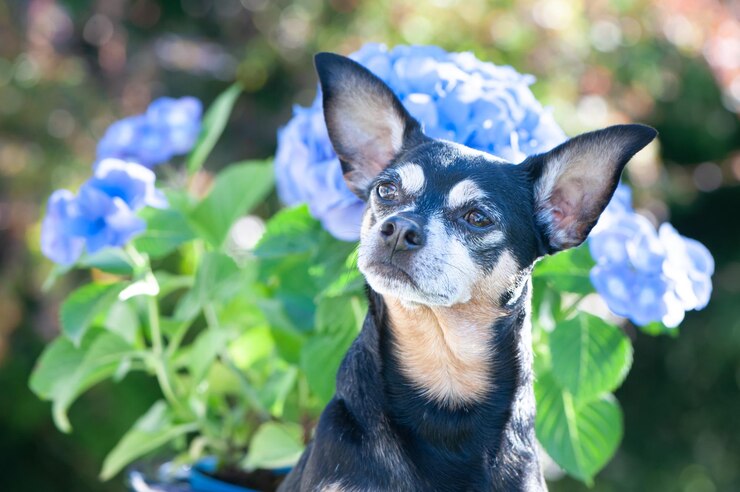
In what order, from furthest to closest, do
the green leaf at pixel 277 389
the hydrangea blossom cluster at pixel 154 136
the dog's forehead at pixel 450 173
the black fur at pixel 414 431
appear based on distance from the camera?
the hydrangea blossom cluster at pixel 154 136 → the green leaf at pixel 277 389 → the dog's forehead at pixel 450 173 → the black fur at pixel 414 431

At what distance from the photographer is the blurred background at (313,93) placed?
4059 mm

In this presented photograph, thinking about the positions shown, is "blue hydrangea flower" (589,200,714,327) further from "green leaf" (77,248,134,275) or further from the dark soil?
"green leaf" (77,248,134,275)

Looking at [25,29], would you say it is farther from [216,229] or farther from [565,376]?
[565,376]

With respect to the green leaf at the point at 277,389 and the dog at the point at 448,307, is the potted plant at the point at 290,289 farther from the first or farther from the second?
the dog at the point at 448,307

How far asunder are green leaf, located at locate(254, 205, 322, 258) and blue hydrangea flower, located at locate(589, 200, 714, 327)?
0.60 meters

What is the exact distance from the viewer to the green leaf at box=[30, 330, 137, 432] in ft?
6.43

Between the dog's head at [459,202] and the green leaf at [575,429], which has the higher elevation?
the dog's head at [459,202]

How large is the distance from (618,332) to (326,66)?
81 cm

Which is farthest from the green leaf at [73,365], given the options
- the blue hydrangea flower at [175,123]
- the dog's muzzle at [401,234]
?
the dog's muzzle at [401,234]

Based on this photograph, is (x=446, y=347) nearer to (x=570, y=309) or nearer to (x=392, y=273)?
(x=392, y=273)

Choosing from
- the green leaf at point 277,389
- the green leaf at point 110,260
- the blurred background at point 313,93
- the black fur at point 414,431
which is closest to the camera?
the black fur at point 414,431

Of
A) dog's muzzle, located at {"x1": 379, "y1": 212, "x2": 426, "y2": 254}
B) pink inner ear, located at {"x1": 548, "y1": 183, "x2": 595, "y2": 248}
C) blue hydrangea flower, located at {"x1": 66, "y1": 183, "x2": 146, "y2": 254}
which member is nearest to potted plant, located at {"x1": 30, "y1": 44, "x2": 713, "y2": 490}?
blue hydrangea flower, located at {"x1": 66, "y1": 183, "x2": 146, "y2": 254}

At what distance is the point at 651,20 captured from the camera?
434cm

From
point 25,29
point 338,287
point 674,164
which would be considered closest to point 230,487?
point 338,287
